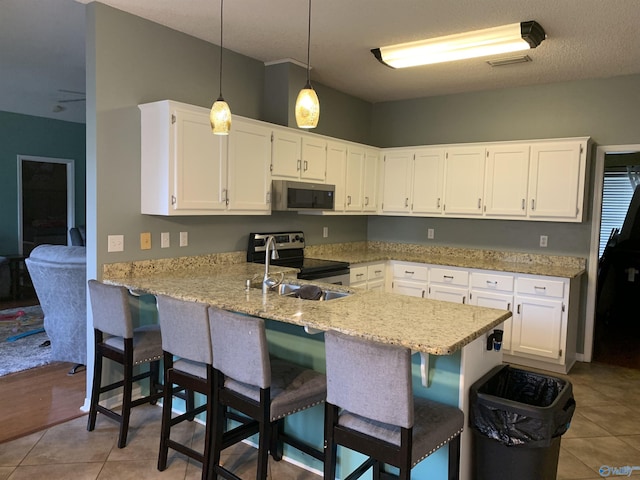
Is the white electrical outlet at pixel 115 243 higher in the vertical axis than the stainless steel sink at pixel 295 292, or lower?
higher

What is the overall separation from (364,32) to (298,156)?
1.23 metres

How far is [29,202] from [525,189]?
6.94 meters

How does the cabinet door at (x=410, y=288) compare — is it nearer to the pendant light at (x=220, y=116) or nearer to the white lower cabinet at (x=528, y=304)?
the white lower cabinet at (x=528, y=304)

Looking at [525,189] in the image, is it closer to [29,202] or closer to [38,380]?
[38,380]

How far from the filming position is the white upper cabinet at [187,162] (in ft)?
10.7

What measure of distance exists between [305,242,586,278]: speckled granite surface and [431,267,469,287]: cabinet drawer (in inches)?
2.9

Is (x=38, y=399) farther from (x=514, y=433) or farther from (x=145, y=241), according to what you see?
(x=514, y=433)

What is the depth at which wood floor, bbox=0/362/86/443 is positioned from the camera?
10.1 feet

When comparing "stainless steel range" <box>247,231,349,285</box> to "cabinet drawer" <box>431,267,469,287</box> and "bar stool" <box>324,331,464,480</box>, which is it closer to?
"cabinet drawer" <box>431,267,469,287</box>

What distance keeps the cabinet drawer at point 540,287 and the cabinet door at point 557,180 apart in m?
0.66

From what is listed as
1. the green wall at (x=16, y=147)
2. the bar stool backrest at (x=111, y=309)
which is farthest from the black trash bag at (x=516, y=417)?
the green wall at (x=16, y=147)

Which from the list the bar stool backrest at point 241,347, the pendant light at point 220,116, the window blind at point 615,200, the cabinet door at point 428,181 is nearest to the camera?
the bar stool backrest at point 241,347

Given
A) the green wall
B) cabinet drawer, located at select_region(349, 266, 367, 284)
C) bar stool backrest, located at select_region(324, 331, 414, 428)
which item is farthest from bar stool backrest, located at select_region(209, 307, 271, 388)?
the green wall

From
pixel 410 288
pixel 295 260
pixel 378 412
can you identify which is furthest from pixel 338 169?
pixel 378 412
